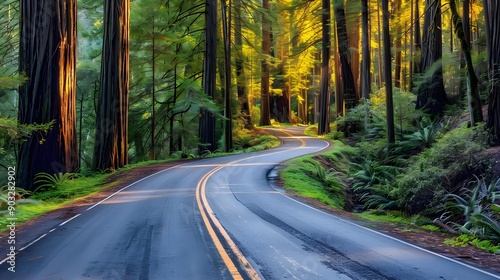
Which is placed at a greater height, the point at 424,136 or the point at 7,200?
the point at 424,136

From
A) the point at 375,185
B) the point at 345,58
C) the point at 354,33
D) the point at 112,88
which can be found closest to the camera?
the point at 375,185

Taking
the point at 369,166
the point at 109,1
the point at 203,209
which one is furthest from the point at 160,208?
the point at 109,1

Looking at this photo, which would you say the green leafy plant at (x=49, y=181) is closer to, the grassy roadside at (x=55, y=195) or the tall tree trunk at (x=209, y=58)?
the grassy roadside at (x=55, y=195)

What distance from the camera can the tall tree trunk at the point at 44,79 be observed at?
14836mm

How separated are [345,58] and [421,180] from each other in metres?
21.5

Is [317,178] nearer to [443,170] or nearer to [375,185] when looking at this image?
[375,185]

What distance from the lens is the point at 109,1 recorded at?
20.9m

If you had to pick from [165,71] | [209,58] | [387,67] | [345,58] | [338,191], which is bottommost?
[338,191]

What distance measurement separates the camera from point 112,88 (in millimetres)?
21531

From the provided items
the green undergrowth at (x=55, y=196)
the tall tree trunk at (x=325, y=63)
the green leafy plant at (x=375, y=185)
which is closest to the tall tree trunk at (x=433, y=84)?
the green leafy plant at (x=375, y=185)

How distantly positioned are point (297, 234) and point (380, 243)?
169 centimetres

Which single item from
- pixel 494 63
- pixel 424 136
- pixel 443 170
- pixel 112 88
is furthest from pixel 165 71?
pixel 443 170

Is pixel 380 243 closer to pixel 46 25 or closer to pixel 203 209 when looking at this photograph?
pixel 203 209

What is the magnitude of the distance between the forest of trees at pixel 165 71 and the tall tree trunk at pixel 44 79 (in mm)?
36
